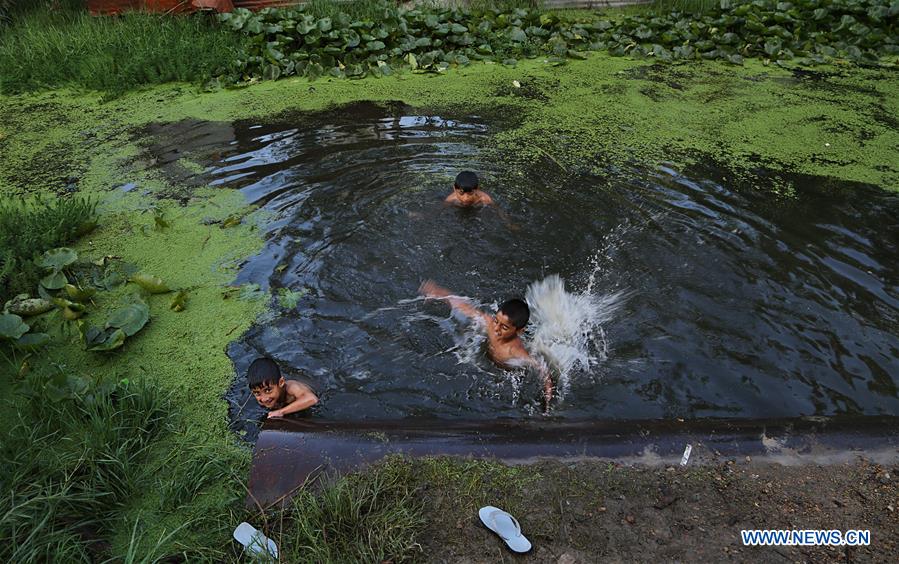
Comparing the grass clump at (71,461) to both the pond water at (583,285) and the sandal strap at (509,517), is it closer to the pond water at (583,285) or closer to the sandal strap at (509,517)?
the pond water at (583,285)

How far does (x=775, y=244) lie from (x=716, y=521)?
283cm

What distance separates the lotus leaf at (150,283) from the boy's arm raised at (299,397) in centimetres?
137

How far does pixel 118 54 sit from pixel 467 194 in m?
5.42

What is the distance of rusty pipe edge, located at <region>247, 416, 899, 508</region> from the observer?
8.75ft

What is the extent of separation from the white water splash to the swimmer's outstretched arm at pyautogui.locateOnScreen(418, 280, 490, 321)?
0.37m

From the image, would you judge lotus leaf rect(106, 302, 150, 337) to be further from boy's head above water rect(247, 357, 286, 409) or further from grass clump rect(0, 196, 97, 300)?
boy's head above water rect(247, 357, 286, 409)

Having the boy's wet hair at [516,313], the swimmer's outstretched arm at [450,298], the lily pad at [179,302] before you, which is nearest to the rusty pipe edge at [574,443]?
the boy's wet hair at [516,313]

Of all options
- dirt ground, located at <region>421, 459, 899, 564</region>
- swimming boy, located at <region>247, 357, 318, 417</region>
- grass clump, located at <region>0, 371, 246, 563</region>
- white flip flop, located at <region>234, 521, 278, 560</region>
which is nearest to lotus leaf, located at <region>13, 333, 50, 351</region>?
grass clump, located at <region>0, 371, 246, 563</region>

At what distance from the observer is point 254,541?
8.02 ft

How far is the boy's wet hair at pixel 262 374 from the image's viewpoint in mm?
3211

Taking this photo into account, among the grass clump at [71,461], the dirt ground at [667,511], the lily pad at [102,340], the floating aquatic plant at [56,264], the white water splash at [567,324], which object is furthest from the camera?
the floating aquatic plant at [56,264]

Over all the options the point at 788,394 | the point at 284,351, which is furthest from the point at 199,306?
the point at 788,394

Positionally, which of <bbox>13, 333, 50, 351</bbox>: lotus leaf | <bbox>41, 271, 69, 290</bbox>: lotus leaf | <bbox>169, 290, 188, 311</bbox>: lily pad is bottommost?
<bbox>169, 290, 188, 311</bbox>: lily pad

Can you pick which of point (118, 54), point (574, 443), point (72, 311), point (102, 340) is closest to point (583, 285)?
point (574, 443)
